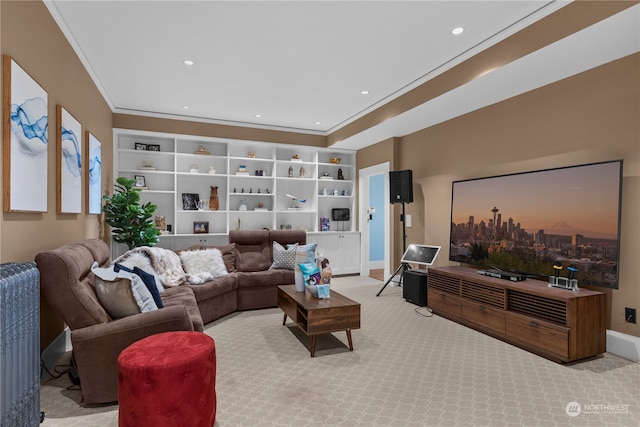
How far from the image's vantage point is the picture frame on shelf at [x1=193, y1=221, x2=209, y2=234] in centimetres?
602

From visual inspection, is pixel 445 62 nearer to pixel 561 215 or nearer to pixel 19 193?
pixel 561 215

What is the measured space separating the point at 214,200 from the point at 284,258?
2.15 meters

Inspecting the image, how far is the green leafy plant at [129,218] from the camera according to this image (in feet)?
14.3

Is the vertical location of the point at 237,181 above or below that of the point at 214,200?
above

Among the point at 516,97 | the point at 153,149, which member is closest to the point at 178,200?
the point at 153,149

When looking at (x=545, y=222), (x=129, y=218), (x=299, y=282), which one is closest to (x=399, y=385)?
(x=299, y=282)

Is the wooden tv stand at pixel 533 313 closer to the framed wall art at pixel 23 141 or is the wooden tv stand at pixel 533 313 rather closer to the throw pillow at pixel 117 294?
the throw pillow at pixel 117 294

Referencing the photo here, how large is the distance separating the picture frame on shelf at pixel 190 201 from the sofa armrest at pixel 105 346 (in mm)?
3990

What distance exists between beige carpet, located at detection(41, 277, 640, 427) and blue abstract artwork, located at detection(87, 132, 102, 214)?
2.00 meters

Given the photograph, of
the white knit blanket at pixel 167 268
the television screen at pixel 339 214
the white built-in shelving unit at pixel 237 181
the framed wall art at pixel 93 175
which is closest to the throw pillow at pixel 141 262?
the white knit blanket at pixel 167 268

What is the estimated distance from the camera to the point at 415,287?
14.9 ft

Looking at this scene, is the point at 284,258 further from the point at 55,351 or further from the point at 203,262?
the point at 55,351

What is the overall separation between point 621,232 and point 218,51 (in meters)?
4.07

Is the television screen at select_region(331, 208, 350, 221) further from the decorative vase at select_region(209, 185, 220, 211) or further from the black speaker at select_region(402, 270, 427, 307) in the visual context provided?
the black speaker at select_region(402, 270, 427, 307)
